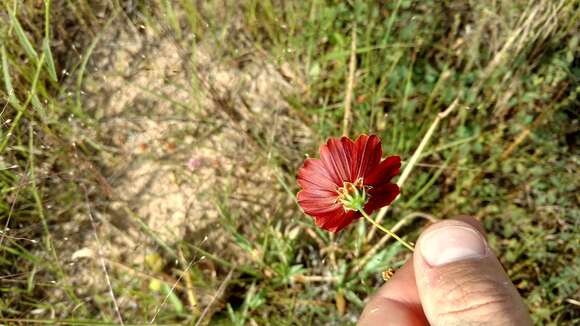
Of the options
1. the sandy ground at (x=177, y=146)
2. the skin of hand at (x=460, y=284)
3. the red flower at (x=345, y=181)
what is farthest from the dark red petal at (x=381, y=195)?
the sandy ground at (x=177, y=146)

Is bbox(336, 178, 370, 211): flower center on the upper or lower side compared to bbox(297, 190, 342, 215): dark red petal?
upper

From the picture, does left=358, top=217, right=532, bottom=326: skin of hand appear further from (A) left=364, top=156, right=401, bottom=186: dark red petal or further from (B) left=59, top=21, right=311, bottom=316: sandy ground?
(B) left=59, top=21, right=311, bottom=316: sandy ground

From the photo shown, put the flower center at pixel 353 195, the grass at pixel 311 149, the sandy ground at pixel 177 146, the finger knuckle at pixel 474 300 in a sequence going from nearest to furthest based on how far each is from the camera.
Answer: the finger knuckle at pixel 474 300
the flower center at pixel 353 195
the grass at pixel 311 149
the sandy ground at pixel 177 146

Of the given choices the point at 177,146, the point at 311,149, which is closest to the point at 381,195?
the point at 311,149

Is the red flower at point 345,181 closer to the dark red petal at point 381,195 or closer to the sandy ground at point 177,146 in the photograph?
the dark red petal at point 381,195

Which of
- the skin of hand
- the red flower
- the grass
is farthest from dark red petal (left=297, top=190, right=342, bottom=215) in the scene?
the grass

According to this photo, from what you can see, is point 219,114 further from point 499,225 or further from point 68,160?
point 499,225

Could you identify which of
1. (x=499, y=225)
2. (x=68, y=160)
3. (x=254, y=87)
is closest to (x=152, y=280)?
(x=68, y=160)
